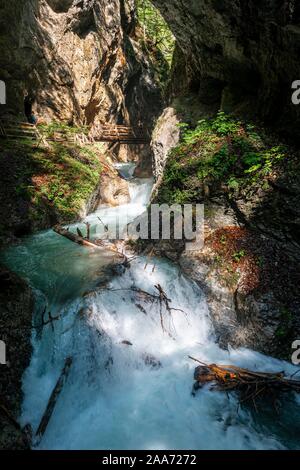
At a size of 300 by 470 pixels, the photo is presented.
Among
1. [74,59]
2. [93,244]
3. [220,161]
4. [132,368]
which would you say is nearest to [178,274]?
[132,368]

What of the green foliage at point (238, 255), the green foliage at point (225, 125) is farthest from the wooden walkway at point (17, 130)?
the green foliage at point (238, 255)

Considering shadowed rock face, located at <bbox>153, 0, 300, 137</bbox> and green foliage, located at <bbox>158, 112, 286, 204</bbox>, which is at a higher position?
shadowed rock face, located at <bbox>153, 0, 300, 137</bbox>

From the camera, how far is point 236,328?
19.7ft

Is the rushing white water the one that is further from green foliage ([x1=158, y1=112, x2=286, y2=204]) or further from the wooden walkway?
the wooden walkway

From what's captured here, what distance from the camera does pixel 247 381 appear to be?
4.96 meters

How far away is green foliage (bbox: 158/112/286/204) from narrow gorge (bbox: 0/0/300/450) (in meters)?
0.04

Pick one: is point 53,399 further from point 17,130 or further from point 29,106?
point 29,106

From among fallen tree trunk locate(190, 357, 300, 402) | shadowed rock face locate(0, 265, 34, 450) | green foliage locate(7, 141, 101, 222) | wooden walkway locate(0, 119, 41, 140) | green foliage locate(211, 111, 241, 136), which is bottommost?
fallen tree trunk locate(190, 357, 300, 402)

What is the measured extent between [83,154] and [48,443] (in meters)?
13.3

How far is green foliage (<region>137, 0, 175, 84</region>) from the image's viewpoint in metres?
28.8

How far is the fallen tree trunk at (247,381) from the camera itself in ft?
16.1

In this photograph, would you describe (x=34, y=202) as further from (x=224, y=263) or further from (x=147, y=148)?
(x=147, y=148)

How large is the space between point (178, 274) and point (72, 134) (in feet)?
45.4

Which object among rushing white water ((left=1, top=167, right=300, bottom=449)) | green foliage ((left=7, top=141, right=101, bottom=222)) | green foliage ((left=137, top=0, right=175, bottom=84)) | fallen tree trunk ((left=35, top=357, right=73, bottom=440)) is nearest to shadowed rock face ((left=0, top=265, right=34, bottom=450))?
rushing white water ((left=1, top=167, right=300, bottom=449))
